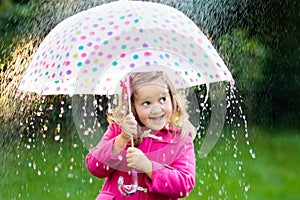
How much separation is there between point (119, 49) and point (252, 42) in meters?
4.36

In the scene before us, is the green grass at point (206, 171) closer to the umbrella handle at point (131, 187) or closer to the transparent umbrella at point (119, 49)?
the transparent umbrella at point (119, 49)

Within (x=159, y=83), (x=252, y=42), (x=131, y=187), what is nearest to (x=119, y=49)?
(x=159, y=83)

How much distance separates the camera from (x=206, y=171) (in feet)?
18.7

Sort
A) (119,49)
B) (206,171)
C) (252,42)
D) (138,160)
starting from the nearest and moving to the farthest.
→ 1. (138,160)
2. (119,49)
3. (206,171)
4. (252,42)

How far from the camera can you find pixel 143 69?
9.27 ft

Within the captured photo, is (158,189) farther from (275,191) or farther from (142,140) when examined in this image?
(275,191)

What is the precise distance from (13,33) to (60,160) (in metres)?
1.18

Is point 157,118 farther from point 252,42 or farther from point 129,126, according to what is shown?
point 252,42

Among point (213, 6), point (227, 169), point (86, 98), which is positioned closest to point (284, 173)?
point (227, 169)

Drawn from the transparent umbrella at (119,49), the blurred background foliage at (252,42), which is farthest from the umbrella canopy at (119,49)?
the blurred background foliage at (252,42)

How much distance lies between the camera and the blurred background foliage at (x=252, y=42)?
640 centimetres

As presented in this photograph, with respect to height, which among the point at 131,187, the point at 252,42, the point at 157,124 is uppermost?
the point at 157,124

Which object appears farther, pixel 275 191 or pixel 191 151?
pixel 275 191

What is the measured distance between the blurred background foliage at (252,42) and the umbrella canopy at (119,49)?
320 centimetres
